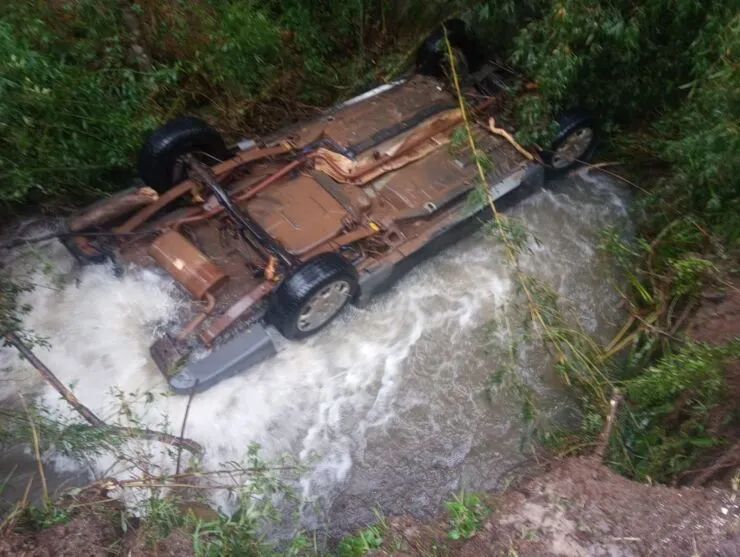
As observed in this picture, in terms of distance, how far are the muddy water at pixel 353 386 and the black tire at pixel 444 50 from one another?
2.11 metres

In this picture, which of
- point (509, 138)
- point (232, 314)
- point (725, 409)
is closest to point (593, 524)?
point (725, 409)

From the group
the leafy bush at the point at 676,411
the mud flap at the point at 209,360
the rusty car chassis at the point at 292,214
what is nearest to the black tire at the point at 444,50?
the rusty car chassis at the point at 292,214

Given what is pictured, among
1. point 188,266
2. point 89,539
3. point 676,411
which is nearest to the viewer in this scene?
point 89,539

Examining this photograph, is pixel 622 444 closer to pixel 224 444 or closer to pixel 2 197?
pixel 224 444

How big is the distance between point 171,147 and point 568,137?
356 centimetres

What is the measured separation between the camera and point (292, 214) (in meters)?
4.75

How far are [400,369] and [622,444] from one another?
1.91m

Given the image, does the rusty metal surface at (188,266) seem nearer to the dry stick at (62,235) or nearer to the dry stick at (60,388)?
the dry stick at (62,235)

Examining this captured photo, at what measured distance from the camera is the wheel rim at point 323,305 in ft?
14.5

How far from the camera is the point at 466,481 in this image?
4547 mm

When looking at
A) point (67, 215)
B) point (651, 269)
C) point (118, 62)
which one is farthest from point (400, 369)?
point (118, 62)

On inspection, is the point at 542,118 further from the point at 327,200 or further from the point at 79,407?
the point at 79,407

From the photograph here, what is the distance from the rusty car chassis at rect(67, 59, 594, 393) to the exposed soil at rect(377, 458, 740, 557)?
1.87 meters

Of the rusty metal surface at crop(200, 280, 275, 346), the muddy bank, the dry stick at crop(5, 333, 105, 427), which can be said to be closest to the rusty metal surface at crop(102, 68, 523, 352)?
the rusty metal surface at crop(200, 280, 275, 346)
